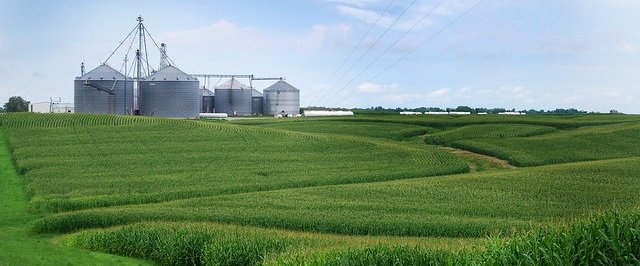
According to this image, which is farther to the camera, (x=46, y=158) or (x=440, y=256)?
(x=46, y=158)

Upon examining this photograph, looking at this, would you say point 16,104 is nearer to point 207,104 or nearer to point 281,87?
point 207,104

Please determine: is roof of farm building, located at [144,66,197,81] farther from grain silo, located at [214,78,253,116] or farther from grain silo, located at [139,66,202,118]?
grain silo, located at [214,78,253,116]

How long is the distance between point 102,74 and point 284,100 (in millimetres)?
46199

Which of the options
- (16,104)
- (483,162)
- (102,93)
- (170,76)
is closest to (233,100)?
(170,76)

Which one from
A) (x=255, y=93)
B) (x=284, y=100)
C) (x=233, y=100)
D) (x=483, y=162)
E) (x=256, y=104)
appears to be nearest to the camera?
(x=483, y=162)

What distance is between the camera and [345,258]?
19.4m

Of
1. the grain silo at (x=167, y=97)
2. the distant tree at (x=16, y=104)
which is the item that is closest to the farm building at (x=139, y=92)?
the grain silo at (x=167, y=97)

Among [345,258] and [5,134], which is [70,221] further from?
[5,134]

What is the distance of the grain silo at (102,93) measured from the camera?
4481 inches

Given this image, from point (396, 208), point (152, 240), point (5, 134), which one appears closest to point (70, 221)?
point (152, 240)

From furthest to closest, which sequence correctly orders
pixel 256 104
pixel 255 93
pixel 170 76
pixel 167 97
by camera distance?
1. pixel 255 93
2. pixel 256 104
3. pixel 170 76
4. pixel 167 97

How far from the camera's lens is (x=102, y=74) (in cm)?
11638

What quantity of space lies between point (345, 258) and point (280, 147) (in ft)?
151

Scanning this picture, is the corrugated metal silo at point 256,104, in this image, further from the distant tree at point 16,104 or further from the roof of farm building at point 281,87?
the distant tree at point 16,104
